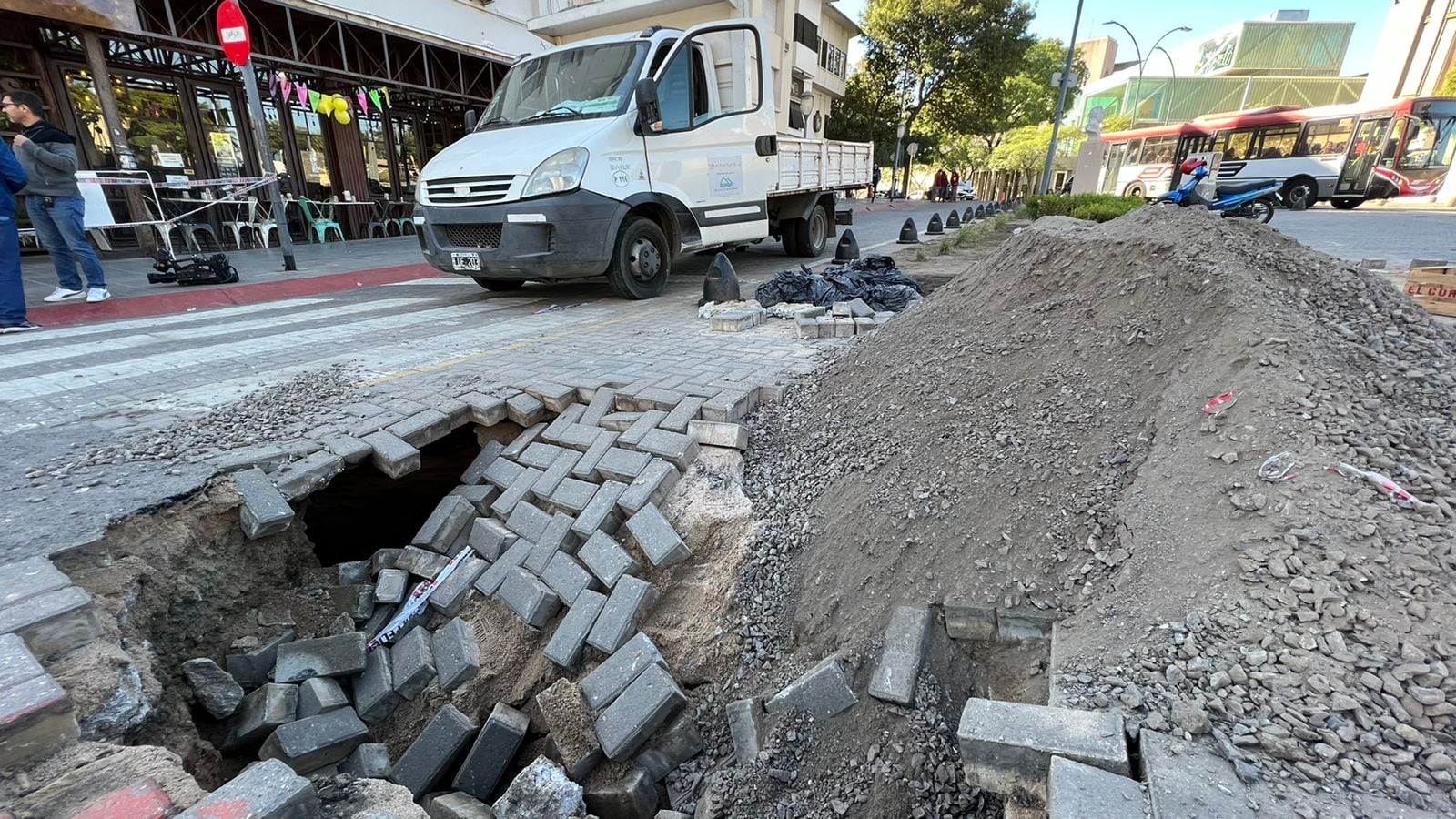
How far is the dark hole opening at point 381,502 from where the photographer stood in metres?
4.12

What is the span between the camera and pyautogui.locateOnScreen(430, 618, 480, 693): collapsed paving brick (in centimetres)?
289

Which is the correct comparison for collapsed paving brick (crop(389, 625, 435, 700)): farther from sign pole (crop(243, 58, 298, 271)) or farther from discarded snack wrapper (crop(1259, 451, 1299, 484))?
sign pole (crop(243, 58, 298, 271))

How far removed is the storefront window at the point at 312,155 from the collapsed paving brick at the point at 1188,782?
1608cm

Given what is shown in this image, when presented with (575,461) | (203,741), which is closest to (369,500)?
(575,461)

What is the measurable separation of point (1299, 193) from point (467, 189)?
25369 mm

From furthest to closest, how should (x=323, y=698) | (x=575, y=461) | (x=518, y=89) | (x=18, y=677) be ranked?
1. (x=518, y=89)
2. (x=575, y=461)
3. (x=323, y=698)
4. (x=18, y=677)

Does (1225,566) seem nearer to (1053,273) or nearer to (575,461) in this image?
(1053,273)

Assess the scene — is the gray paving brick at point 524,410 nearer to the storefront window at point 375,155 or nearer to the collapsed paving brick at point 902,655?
the collapsed paving brick at point 902,655

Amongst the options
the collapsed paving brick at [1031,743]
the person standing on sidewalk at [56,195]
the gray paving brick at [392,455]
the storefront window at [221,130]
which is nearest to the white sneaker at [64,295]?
the person standing on sidewalk at [56,195]

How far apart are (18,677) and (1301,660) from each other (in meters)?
3.33

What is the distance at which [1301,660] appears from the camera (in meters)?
1.54

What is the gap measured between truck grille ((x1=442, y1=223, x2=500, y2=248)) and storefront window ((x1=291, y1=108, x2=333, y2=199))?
9346mm

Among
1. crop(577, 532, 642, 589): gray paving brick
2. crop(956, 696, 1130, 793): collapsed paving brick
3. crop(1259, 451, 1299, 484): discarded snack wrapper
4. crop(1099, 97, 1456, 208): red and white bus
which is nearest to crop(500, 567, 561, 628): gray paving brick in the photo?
crop(577, 532, 642, 589): gray paving brick

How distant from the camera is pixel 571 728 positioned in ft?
8.26
